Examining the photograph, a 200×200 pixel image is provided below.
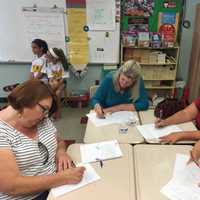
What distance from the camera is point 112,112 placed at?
215 centimetres

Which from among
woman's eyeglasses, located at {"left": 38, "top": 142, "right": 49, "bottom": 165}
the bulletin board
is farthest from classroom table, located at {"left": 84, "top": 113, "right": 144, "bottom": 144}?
the bulletin board

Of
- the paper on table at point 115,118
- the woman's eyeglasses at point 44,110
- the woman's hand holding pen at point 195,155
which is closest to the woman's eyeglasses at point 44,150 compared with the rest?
the woman's eyeglasses at point 44,110

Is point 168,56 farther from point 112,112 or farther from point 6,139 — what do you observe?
point 6,139

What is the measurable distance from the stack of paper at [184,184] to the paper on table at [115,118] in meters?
0.66

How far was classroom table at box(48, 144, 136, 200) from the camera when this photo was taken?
119cm

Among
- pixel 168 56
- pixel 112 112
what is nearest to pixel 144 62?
pixel 168 56

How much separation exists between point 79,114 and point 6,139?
2699mm

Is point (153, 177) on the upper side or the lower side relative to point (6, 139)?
lower

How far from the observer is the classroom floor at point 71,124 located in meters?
3.25

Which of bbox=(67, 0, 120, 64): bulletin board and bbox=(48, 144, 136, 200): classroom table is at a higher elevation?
bbox=(67, 0, 120, 64): bulletin board

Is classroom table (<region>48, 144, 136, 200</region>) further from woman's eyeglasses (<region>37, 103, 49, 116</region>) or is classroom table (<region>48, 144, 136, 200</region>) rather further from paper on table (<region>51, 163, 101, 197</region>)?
woman's eyeglasses (<region>37, 103, 49, 116</region>)

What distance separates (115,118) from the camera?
204 cm

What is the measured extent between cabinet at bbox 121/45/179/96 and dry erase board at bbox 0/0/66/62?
3.74 feet

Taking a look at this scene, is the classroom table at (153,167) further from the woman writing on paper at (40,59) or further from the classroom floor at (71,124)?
the woman writing on paper at (40,59)
